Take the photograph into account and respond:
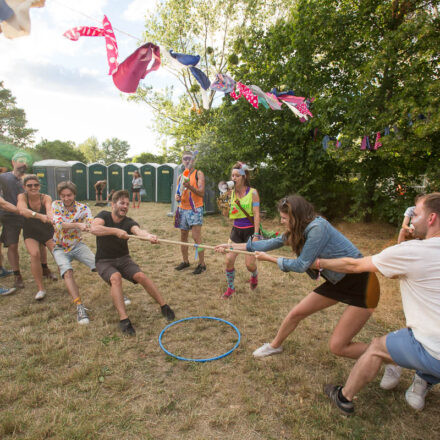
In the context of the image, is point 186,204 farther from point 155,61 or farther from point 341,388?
point 341,388

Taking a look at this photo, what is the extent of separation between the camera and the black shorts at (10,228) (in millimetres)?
4891

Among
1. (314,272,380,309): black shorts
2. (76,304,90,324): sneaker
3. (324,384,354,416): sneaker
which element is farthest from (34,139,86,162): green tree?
(324,384,354,416): sneaker

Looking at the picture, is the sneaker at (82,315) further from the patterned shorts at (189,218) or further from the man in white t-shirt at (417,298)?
the man in white t-shirt at (417,298)

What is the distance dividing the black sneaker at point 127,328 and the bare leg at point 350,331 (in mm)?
2268

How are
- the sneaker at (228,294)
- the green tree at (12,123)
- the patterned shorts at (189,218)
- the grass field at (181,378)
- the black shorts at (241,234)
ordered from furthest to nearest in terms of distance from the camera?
1. the green tree at (12,123)
2. the patterned shorts at (189,218)
3. the sneaker at (228,294)
4. the black shorts at (241,234)
5. the grass field at (181,378)

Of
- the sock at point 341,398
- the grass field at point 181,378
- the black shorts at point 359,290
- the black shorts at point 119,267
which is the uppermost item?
the black shorts at point 359,290

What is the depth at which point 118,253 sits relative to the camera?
3949 mm

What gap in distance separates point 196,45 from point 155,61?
861 inches

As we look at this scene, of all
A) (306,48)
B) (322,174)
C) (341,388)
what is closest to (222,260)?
(341,388)

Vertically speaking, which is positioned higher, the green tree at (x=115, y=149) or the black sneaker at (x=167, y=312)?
the green tree at (x=115, y=149)

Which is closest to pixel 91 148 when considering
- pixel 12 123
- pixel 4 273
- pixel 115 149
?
pixel 115 149

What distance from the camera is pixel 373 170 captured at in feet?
29.2

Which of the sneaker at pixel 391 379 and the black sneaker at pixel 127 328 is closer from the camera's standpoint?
the sneaker at pixel 391 379

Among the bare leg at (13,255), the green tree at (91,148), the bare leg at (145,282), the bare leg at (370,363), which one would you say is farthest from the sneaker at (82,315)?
the green tree at (91,148)
